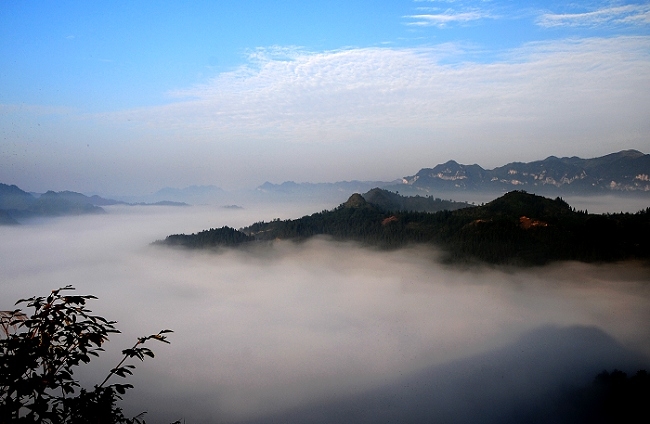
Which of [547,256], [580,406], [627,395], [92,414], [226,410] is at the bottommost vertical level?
[226,410]

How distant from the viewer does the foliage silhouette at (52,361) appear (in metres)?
7.76

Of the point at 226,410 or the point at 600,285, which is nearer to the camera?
the point at 226,410

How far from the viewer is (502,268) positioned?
175875 millimetres

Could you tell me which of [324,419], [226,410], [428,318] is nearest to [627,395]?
[324,419]

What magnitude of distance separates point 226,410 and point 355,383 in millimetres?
36367

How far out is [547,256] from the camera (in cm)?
16762

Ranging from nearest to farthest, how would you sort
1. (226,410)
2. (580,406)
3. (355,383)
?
(580,406) < (226,410) < (355,383)

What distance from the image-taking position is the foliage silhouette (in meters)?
7.76

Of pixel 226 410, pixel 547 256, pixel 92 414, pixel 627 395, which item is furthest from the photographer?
pixel 547 256

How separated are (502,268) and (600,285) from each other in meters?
34.4

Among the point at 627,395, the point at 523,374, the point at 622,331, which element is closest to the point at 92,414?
the point at 627,395

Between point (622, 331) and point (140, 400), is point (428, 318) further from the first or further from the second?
point (140, 400)

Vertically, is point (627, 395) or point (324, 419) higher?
point (627, 395)

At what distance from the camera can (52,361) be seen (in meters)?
8.30
